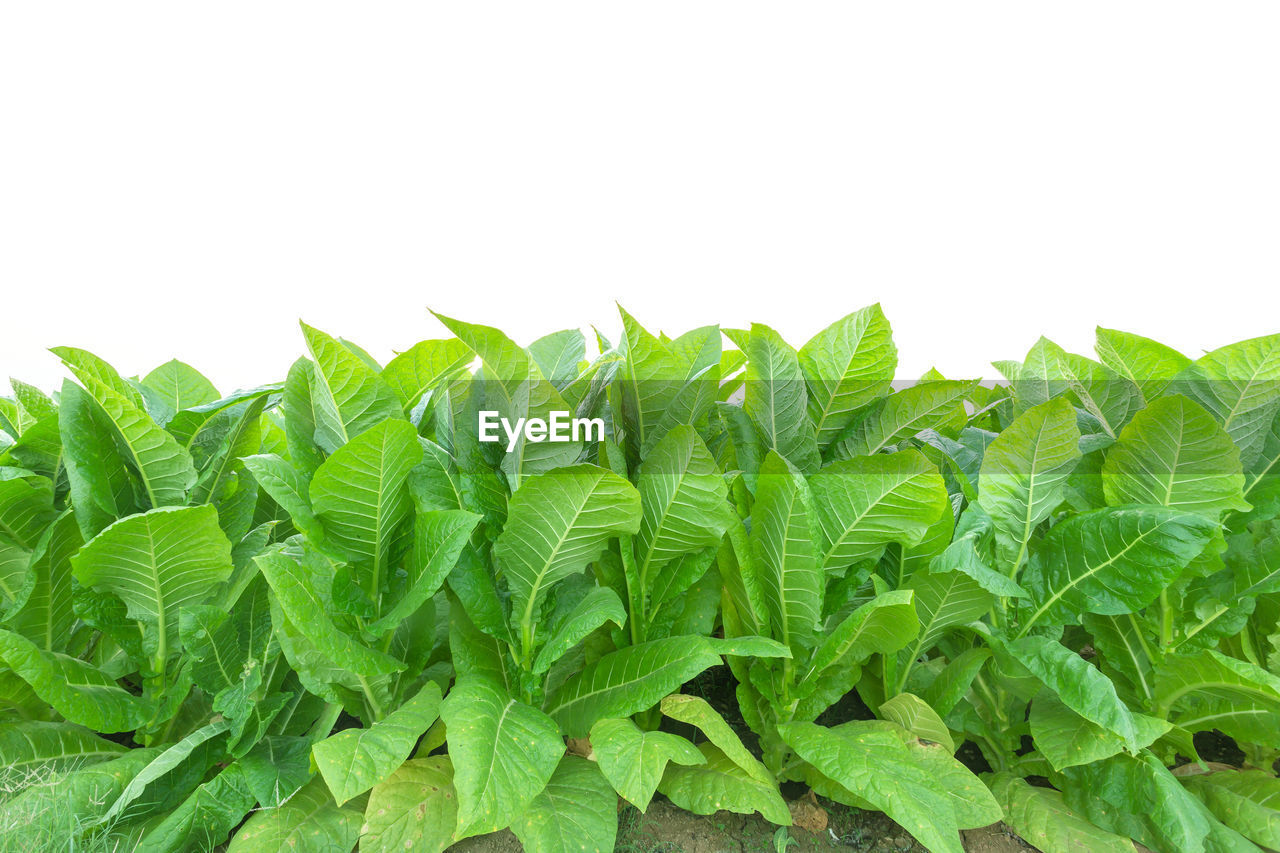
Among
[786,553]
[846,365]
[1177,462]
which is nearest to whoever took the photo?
[786,553]

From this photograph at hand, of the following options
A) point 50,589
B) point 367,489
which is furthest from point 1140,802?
point 50,589

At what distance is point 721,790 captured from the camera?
1501mm

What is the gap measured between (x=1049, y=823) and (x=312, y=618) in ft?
5.37

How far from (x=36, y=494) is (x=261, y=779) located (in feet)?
2.96

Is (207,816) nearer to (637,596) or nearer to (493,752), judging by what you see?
(493,752)

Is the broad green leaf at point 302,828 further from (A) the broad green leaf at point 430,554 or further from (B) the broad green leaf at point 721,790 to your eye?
(B) the broad green leaf at point 721,790

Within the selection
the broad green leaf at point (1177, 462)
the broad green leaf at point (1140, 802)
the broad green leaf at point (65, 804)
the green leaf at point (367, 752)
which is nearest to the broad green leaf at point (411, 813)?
the green leaf at point (367, 752)

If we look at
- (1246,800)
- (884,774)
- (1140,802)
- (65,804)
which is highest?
(65,804)

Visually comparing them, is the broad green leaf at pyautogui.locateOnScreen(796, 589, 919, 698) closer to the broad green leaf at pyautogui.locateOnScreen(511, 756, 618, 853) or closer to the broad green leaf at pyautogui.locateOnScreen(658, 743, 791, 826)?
the broad green leaf at pyautogui.locateOnScreen(658, 743, 791, 826)

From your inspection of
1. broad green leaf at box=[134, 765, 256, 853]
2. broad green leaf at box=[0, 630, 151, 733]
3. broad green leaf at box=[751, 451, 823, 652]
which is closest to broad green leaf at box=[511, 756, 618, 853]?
broad green leaf at box=[751, 451, 823, 652]

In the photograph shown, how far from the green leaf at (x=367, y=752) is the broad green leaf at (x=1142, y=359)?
6.02 ft

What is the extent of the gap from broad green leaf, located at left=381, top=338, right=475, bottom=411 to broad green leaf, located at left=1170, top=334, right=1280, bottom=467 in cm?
176

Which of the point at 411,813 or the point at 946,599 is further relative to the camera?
the point at 946,599

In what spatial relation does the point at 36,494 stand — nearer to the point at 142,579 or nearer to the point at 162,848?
the point at 142,579
